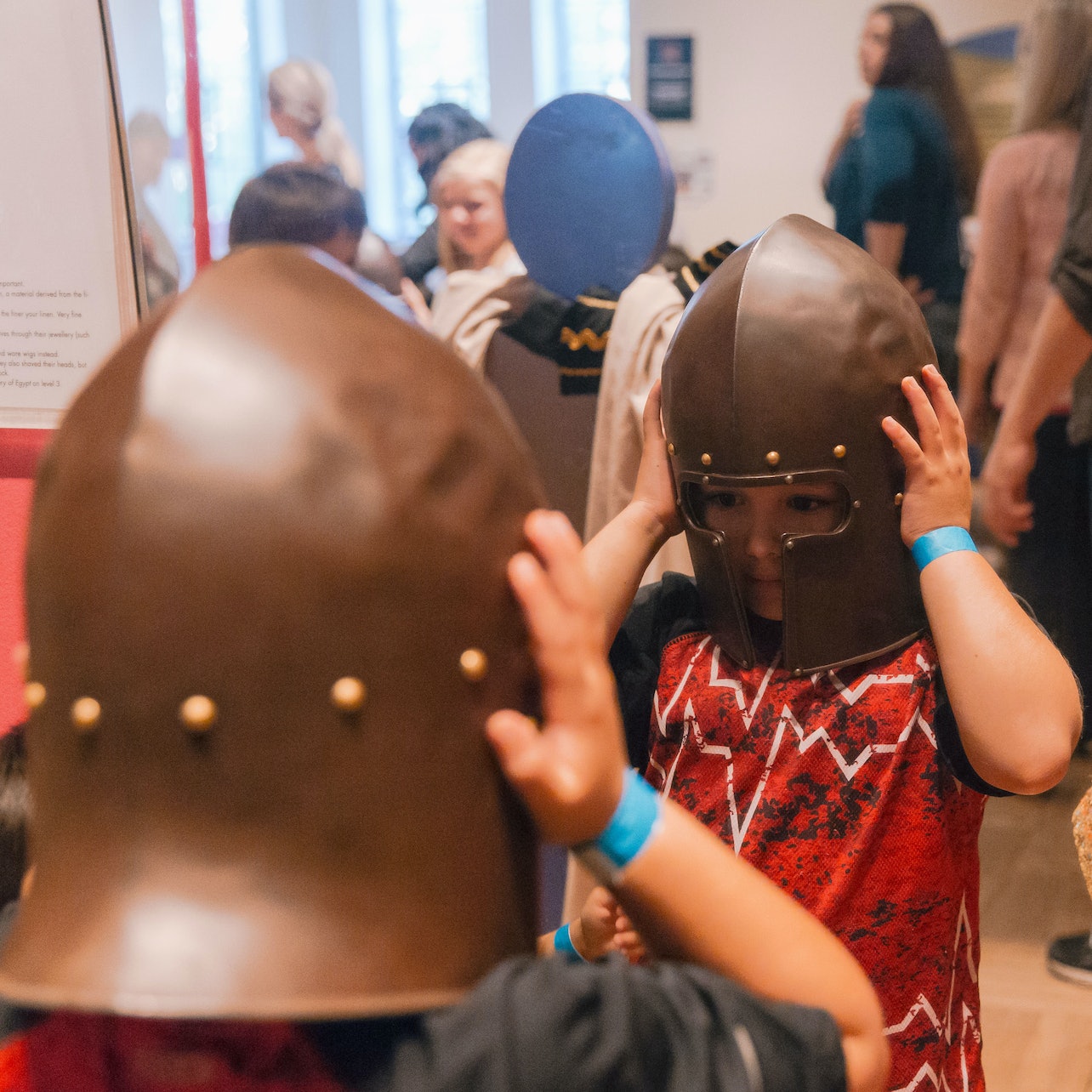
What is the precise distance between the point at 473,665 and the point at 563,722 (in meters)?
0.06

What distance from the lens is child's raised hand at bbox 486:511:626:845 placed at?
2.18 feet

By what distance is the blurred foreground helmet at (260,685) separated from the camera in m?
0.63

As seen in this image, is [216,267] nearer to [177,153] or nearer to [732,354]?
[732,354]

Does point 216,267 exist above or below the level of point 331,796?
above

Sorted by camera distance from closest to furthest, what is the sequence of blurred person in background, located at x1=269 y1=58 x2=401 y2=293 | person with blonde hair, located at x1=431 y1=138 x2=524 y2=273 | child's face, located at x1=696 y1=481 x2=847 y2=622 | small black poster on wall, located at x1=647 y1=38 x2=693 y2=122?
child's face, located at x1=696 y1=481 x2=847 y2=622 < person with blonde hair, located at x1=431 y1=138 x2=524 y2=273 < small black poster on wall, located at x1=647 y1=38 x2=693 y2=122 < blurred person in background, located at x1=269 y1=58 x2=401 y2=293

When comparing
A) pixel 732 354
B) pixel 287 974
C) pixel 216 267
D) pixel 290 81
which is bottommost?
pixel 287 974

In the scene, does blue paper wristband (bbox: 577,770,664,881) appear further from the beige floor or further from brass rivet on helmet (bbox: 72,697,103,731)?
the beige floor

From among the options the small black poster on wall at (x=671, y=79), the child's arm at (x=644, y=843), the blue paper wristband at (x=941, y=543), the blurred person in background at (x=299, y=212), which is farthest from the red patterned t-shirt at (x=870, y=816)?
the small black poster on wall at (x=671, y=79)

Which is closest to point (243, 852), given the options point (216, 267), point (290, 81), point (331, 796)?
point (331, 796)

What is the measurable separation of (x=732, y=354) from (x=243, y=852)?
30.8 inches

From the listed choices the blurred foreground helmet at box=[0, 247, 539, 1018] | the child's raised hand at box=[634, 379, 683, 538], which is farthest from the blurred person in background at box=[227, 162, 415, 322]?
the blurred foreground helmet at box=[0, 247, 539, 1018]

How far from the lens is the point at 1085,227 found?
247cm

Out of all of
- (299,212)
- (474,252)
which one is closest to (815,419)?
(299,212)

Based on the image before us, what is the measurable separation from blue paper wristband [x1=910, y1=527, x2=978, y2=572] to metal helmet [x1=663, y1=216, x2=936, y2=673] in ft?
0.15
